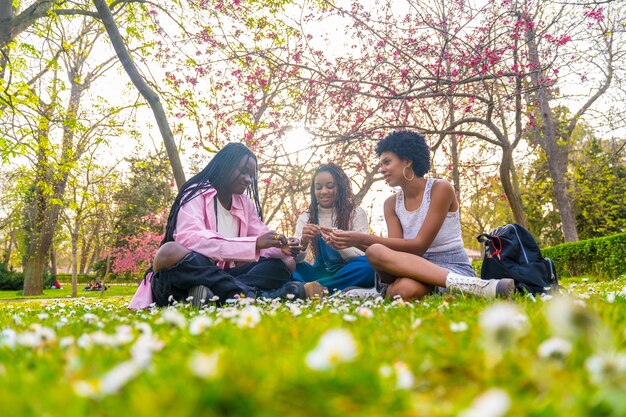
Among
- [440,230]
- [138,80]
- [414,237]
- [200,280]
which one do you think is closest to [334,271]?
[414,237]

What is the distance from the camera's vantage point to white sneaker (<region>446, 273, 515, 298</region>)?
352 centimetres

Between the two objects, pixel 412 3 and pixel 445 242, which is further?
pixel 412 3

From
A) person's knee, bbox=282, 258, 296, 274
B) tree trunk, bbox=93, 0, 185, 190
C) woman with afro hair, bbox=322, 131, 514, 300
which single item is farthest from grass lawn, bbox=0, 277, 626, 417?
tree trunk, bbox=93, 0, 185, 190

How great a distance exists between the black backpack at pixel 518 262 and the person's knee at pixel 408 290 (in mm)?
690

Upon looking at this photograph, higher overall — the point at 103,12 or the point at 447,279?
the point at 103,12

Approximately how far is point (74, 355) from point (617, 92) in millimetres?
16425

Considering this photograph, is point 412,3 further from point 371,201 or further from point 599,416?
point 371,201

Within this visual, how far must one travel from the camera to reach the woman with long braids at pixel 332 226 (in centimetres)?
541

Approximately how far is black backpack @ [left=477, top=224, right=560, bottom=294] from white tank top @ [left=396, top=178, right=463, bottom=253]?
38 cm

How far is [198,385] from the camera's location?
37.2 inches

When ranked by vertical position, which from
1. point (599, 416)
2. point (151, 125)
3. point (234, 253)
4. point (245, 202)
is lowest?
point (599, 416)

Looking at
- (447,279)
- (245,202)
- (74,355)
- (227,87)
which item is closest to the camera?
(74,355)

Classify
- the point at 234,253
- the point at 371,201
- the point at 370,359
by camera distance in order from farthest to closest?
the point at 371,201, the point at 234,253, the point at 370,359

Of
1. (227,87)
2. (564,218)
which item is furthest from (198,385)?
(564,218)
